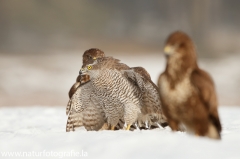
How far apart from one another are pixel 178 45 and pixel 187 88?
307mm

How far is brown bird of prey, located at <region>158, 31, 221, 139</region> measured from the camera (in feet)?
10.9

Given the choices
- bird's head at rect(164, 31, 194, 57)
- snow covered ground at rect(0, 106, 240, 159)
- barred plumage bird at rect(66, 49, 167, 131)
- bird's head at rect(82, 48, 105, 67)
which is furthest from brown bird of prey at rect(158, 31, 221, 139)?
bird's head at rect(82, 48, 105, 67)

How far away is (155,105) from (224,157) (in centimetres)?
153

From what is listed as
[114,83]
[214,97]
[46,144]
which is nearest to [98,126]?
[114,83]

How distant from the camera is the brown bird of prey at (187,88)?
3322 mm

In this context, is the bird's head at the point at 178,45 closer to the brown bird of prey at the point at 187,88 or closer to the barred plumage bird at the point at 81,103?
the brown bird of prey at the point at 187,88

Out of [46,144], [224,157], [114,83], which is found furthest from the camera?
[114,83]

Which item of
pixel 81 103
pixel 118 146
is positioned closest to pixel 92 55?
pixel 81 103

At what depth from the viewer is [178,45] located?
3.31m

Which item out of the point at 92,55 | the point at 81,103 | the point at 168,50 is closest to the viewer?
the point at 168,50

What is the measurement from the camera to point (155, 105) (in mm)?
4719

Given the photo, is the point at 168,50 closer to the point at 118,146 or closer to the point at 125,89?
the point at 118,146

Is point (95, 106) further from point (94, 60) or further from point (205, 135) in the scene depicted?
point (205, 135)

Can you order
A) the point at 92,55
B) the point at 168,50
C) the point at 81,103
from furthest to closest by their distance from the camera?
the point at 81,103 < the point at 92,55 < the point at 168,50
